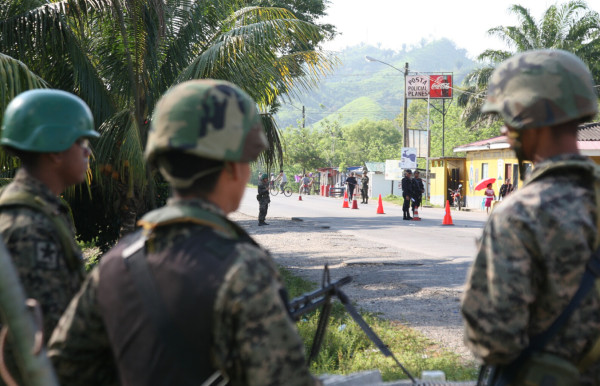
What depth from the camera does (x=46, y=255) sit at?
2.02m

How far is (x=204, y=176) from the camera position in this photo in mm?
1514

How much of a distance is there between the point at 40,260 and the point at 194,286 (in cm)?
86

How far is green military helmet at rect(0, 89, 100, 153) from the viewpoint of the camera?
7.15 feet

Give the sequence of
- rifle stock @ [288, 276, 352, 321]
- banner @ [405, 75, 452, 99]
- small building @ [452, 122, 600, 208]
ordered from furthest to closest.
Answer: banner @ [405, 75, 452, 99], small building @ [452, 122, 600, 208], rifle stock @ [288, 276, 352, 321]

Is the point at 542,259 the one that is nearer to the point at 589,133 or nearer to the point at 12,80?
the point at 12,80

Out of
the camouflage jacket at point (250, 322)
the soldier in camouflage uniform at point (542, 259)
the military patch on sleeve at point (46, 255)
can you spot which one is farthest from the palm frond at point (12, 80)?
the soldier in camouflage uniform at point (542, 259)

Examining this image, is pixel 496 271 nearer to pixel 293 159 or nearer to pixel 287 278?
pixel 287 278

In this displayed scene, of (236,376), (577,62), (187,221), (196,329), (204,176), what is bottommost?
(236,376)

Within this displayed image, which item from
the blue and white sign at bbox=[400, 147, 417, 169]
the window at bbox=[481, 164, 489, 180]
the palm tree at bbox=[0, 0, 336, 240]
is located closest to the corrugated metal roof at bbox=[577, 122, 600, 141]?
the window at bbox=[481, 164, 489, 180]

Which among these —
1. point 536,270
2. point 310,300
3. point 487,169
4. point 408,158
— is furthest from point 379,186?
point 536,270

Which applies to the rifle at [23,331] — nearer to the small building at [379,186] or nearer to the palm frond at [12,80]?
the palm frond at [12,80]

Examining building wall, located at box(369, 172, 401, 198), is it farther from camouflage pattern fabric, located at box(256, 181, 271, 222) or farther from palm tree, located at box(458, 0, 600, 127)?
camouflage pattern fabric, located at box(256, 181, 271, 222)

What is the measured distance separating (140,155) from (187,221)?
23.2 ft

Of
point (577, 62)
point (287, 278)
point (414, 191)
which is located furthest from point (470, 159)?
point (577, 62)
